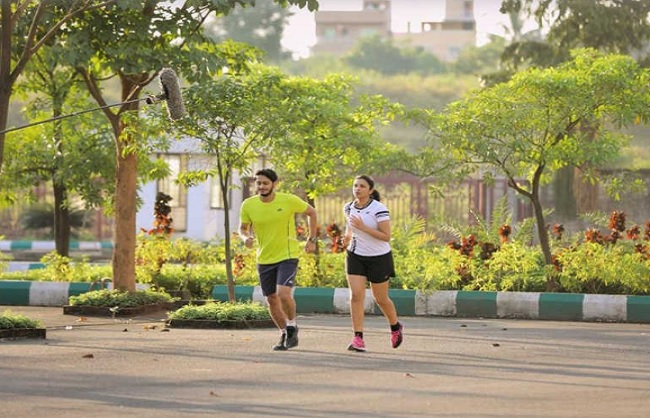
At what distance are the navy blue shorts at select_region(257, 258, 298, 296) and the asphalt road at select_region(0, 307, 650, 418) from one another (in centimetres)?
56

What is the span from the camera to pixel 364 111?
76.4ft

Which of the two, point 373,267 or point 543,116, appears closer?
point 373,267

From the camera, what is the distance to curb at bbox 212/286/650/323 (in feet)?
63.4

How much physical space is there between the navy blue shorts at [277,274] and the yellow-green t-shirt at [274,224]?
44 millimetres

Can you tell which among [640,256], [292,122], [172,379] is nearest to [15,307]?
[292,122]

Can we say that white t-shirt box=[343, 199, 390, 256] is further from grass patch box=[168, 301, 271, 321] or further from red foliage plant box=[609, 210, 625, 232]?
red foliage plant box=[609, 210, 625, 232]

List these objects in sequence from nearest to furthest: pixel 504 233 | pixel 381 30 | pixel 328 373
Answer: pixel 328 373 < pixel 504 233 < pixel 381 30

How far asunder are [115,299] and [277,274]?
19.0 ft

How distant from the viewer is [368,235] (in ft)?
47.5

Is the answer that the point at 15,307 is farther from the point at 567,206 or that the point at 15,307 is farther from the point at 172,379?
the point at 567,206

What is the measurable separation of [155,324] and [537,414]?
A: 28.7 feet

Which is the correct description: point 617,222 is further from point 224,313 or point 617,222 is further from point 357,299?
point 357,299

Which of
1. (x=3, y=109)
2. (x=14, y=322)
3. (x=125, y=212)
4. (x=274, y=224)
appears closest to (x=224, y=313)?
(x=14, y=322)

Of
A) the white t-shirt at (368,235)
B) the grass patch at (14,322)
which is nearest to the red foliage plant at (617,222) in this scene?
the white t-shirt at (368,235)
